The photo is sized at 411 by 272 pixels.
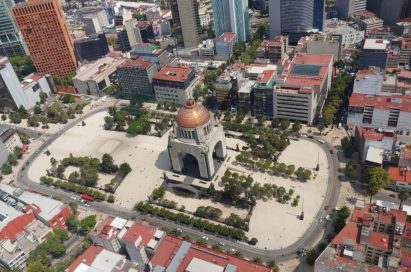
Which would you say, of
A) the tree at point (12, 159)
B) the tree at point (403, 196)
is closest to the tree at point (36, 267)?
the tree at point (12, 159)

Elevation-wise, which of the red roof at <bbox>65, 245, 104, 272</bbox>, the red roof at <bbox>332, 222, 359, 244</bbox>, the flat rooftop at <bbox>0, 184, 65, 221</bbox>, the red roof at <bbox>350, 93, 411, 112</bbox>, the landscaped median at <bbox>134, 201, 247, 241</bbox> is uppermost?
the red roof at <bbox>350, 93, 411, 112</bbox>

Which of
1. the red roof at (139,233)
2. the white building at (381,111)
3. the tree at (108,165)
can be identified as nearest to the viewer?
the red roof at (139,233)

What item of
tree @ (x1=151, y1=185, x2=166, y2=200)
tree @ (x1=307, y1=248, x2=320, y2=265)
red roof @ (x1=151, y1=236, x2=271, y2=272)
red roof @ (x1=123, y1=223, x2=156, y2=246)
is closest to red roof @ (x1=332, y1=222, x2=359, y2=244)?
tree @ (x1=307, y1=248, x2=320, y2=265)

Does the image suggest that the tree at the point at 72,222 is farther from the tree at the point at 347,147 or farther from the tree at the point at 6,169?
the tree at the point at 347,147

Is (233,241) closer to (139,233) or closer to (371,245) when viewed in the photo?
(139,233)

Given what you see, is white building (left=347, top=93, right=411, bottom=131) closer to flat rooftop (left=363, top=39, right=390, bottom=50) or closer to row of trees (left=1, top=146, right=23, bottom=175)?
flat rooftop (left=363, top=39, right=390, bottom=50)
